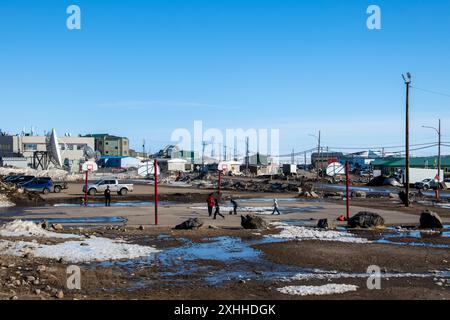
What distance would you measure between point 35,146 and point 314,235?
11802 cm

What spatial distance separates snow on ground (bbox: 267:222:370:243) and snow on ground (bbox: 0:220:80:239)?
8.78 meters

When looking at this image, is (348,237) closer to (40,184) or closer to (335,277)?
(335,277)

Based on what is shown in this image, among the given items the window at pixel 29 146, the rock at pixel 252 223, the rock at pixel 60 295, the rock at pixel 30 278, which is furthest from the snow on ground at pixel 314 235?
the window at pixel 29 146

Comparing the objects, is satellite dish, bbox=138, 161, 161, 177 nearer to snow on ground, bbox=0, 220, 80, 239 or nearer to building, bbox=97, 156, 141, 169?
building, bbox=97, 156, 141, 169

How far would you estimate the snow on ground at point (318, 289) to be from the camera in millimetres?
11820

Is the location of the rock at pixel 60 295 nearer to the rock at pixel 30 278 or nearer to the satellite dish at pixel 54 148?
the rock at pixel 30 278

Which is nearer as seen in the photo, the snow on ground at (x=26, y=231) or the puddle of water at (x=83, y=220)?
the snow on ground at (x=26, y=231)

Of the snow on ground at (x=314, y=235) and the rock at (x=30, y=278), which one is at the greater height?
the rock at (x=30, y=278)

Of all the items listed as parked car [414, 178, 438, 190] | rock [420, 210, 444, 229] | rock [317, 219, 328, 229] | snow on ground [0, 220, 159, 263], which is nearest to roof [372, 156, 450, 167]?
parked car [414, 178, 438, 190]

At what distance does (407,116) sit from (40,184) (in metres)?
34.7

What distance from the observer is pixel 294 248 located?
19094 millimetres

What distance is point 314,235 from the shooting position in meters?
22.8

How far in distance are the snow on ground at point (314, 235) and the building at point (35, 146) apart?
104 meters

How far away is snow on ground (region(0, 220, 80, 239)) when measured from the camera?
20828mm
